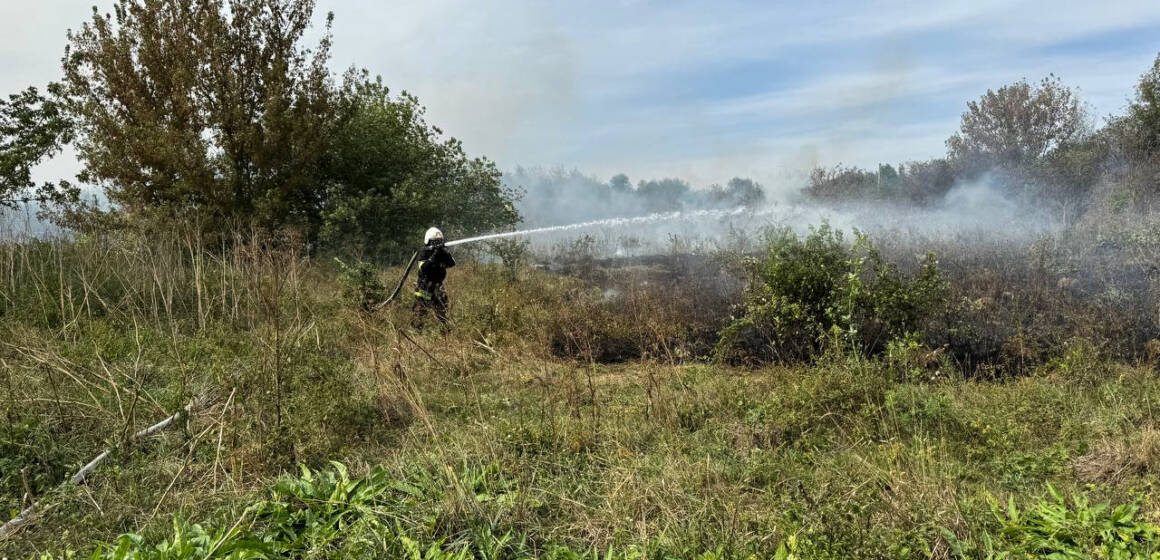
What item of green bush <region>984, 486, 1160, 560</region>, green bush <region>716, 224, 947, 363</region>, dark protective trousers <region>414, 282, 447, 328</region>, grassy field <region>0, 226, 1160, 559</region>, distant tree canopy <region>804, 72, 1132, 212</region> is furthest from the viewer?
distant tree canopy <region>804, 72, 1132, 212</region>

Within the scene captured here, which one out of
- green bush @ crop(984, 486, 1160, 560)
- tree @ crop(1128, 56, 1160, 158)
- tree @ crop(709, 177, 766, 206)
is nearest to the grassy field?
green bush @ crop(984, 486, 1160, 560)

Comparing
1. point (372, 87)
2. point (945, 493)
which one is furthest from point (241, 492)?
point (372, 87)

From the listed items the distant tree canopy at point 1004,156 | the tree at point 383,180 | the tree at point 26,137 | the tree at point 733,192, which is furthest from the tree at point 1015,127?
the tree at point 26,137

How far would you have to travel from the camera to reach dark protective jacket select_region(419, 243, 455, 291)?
757 cm

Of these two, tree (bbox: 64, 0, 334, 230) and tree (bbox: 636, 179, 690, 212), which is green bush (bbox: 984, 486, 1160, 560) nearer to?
tree (bbox: 64, 0, 334, 230)

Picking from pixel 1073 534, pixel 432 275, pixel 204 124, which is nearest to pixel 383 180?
pixel 204 124

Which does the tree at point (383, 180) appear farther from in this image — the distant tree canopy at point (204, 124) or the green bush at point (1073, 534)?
the green bush at point (1073, 534)

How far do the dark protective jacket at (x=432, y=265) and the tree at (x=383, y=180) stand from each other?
608 cm

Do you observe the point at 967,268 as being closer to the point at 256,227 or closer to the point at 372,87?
the point at 256,227

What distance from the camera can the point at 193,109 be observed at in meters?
12.2

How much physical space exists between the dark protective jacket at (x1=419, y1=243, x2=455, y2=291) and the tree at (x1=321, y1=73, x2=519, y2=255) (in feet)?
19.9

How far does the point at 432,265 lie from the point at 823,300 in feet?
14.1

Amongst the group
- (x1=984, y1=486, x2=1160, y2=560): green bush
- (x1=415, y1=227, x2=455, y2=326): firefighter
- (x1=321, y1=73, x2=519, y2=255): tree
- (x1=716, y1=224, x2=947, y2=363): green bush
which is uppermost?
(x1=321, y1=73, x2=519, y2=255): tree

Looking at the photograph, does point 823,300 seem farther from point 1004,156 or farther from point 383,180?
point 1004,156
